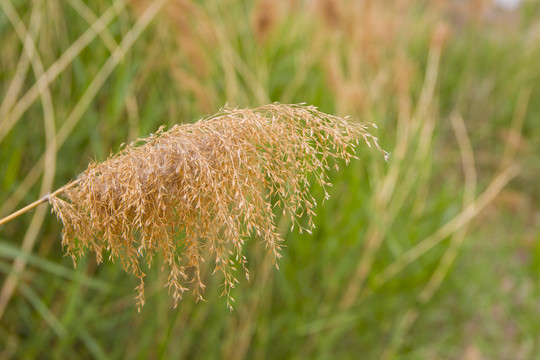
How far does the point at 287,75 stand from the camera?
277 centimetres

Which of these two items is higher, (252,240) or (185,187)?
(185,187)

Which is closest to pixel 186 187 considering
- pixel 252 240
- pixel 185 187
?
pixel 185 187

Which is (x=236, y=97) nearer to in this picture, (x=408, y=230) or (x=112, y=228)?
(x=408, y=230)

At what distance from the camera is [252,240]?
220 centimetres

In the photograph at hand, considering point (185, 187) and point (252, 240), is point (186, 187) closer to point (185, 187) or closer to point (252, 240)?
point (185, 187)

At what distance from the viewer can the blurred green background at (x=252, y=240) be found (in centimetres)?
204

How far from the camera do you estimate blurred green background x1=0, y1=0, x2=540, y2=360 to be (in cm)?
204

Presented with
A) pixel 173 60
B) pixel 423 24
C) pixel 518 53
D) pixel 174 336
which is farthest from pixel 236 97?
pixel 518 53

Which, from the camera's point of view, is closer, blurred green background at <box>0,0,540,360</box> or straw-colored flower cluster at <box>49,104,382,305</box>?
straw-colored flower cluster at <box>49,104,382,305</box>

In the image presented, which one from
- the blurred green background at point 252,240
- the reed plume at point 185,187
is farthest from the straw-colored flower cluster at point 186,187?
the blurred green background at point 252,240

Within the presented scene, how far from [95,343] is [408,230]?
1.34 metres

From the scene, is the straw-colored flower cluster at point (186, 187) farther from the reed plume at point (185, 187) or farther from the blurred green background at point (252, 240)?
the blurred green background at point (252, 240)

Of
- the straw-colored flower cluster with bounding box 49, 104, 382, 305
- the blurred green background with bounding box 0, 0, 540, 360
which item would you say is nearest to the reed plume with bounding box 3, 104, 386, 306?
the straw-colored flower cluster with bounding box 49, 104, 382, 305

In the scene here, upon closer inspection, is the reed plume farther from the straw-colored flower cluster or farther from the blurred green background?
the blurred green background
